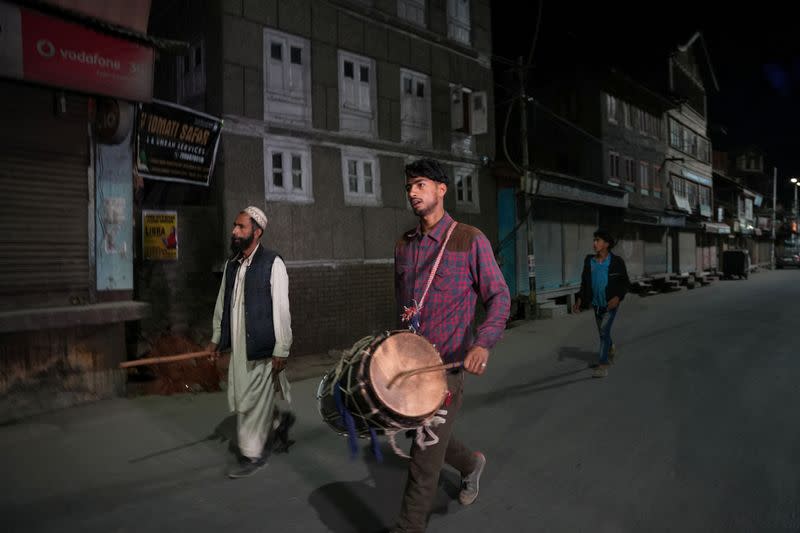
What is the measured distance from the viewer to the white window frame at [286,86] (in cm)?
1050

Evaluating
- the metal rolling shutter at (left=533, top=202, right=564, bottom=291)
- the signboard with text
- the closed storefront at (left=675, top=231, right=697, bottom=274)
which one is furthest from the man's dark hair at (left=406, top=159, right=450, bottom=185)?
the closed storefront at (left=675, top=231, right=697, bottom=274)

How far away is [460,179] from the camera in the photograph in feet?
48.6

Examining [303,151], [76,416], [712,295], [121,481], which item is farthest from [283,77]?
[712,295]

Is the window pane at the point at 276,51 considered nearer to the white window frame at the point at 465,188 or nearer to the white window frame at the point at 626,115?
the white window frame at the point at 465,188

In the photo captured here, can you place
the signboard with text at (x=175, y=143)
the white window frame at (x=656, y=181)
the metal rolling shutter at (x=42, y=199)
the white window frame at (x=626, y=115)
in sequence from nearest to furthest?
the metal rolling shutter at (x=42, y=199) < the signboard with text at (x=175, y=143) < the white window frame at (x=626, y=115) < the white window frame at (x=656, y=181)

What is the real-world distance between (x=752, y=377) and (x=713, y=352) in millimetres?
2030

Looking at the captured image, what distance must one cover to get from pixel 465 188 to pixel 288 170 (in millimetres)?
5810

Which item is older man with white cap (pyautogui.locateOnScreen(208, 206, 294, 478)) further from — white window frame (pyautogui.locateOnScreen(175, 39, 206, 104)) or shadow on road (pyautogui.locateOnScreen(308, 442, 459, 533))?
white window frame (pyautogui.locateOnScreen(175, 39, 206, 104))

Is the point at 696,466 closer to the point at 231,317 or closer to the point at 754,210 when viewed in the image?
the point at 231,317

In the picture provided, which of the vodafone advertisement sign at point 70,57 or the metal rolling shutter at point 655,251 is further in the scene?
the metal rolling shutter at point 655,251

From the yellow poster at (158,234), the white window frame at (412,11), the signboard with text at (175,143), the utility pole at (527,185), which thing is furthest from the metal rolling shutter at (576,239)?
the yellow poster at (158,234)

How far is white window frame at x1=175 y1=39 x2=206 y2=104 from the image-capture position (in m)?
10.3

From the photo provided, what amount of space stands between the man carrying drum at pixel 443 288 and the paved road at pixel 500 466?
2.42 feet

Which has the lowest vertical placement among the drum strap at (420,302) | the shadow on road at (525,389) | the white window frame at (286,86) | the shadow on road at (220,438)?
the shadow on road at (525,389)
